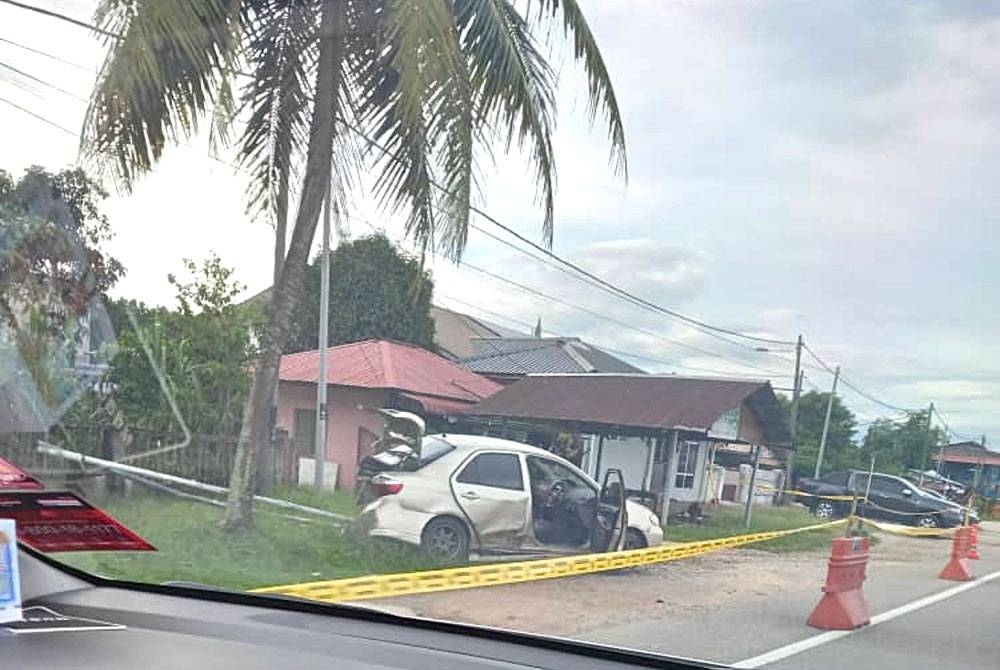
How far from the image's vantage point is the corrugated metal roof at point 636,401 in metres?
4.01

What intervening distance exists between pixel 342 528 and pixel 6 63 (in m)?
2.33

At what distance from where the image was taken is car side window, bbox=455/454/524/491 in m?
4.36

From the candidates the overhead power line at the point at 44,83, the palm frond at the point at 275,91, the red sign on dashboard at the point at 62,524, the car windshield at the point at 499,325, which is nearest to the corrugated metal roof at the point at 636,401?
the car windshield at the point at 499,325

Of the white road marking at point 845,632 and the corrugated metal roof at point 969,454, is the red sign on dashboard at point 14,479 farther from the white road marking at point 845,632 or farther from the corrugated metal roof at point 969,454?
the corrugated metal roof at point 969,454

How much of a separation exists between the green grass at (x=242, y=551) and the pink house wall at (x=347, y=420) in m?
0.14

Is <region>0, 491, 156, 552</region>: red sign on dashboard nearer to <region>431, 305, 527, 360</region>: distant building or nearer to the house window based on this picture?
<region>431, 305, 527, 360</region>: distant building

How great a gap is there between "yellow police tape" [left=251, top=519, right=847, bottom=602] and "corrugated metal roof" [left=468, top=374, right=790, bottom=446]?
17.7 inches

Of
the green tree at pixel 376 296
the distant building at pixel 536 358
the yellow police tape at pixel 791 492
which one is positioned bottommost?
the yellow police tape at pixel 791 492

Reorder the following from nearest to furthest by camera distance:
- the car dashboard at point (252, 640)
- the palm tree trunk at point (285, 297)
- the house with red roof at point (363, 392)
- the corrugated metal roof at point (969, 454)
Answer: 1. the car dashboard at point (252, 640)
2. the corrugated metal roof at point (969, 454)
3. the house with red roof at point (363, 392)
4. the palm tree trunk at point (285, 297)

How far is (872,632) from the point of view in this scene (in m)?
3.45

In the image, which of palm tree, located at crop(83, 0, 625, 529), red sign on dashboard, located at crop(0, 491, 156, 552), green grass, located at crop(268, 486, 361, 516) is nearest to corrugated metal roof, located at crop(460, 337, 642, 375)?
palm tree, located at crop(83, 0, 625, 529)

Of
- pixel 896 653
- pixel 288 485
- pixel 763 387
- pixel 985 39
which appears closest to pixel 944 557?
pixel 896 653

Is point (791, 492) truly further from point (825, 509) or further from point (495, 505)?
point (495, 505)

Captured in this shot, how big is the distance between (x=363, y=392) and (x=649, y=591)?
1384 mm
